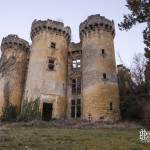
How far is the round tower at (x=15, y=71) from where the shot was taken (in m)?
35.5

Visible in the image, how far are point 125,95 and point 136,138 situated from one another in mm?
16259

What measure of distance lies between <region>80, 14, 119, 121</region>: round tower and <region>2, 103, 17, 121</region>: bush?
9741 millimetres

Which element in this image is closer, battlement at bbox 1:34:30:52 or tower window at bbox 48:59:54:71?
tower window at bbox 48:59:54:71

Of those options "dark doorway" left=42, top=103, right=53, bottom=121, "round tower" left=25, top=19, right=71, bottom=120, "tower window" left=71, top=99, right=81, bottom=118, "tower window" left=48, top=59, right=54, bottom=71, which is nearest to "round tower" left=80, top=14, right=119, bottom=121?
"tower window" left=71, top=99, right=81, bottom=118

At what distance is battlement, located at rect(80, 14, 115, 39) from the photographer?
1350 inches

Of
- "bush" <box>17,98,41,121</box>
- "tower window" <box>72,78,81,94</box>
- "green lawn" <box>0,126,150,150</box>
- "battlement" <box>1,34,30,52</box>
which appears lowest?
"green lawn" <box>0,126,150,150</box>

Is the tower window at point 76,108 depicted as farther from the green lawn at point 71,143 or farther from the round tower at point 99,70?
the green lawn at point 71,143

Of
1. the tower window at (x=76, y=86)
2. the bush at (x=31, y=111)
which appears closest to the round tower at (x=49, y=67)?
the bush at (x=31, y=111)

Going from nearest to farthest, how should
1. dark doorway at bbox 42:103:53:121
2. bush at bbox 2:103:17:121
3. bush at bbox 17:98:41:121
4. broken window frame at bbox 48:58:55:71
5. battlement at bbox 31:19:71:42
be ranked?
bush at bbox 17:98:41:121
dark doorway at bbox 42:103:53:121
bush at bbox 2:103:17:121
broken window frame at bbox 48:58:55:71
battlement at bbox 31:19:71:42

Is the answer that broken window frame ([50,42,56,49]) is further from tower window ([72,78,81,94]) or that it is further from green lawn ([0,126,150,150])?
green lawn ([0,126,150,150])

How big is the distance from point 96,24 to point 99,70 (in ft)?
22.1

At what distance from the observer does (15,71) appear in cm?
3688

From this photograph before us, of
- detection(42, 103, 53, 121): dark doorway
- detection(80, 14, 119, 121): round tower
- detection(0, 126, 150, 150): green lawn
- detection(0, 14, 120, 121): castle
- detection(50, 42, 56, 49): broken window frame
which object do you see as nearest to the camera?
detection(0, 126, 150, 150): green lawn

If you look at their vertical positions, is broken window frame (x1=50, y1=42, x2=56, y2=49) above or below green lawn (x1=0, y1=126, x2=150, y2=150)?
above
